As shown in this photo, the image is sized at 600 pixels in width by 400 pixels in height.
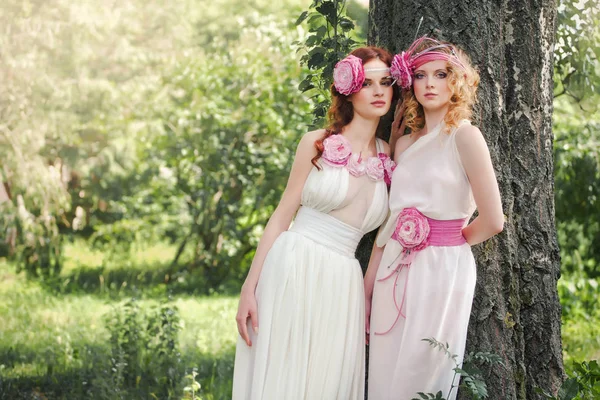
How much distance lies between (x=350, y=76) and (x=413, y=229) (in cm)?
61

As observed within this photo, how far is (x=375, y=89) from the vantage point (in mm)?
2904

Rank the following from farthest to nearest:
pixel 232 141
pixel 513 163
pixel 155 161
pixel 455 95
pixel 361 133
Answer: pixel 155 161 < pixel 232 141 < pixel 513 163 < pixel 361 133 < pixel 455 95

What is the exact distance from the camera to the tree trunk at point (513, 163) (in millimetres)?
2924

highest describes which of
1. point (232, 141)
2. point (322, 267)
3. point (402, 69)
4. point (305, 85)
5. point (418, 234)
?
point (402, 69)

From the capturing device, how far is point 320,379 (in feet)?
9.32

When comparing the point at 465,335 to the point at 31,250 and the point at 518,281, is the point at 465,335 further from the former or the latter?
the point at 31,250

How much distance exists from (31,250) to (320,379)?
7.78 metres

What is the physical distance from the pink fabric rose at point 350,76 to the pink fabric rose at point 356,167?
0.82ft

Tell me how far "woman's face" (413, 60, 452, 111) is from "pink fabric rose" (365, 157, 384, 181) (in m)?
0.29

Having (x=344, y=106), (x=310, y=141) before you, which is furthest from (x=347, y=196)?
(x=344, y=106)

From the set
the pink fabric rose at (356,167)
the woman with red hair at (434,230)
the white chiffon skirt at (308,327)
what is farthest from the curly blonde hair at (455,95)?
the white chiffon skirt at (308,327)

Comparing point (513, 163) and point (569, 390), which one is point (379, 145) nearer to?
point (513, 163)

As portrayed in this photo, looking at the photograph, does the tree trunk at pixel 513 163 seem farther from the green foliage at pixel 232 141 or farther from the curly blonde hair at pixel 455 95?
the green foliage at pixel 232 141

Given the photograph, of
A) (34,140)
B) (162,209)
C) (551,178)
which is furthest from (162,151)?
(551,178)
